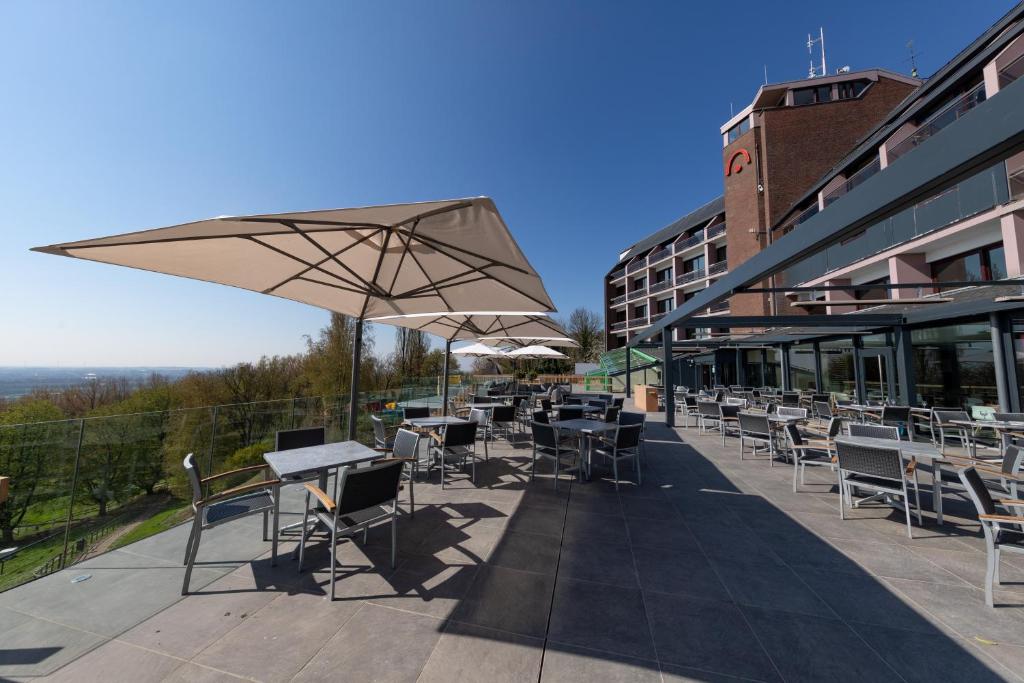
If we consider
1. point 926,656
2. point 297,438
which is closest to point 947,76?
point 926,656

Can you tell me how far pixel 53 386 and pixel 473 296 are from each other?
71.3 feet

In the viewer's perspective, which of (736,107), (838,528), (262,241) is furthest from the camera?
(736,107)

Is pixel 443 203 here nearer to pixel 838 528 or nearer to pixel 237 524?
pixel 237 524

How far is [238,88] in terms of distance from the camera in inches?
270

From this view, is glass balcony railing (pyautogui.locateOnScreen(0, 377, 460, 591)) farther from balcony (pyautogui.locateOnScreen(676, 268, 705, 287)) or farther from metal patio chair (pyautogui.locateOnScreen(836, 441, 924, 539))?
balcony (pyautogui.locateOnScreen(676, 268, 705, 287))

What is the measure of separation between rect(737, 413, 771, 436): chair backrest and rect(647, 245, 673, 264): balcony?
92.3ft

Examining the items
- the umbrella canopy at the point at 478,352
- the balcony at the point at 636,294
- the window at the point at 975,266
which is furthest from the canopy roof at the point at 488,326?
the balcony at the point at 636,294

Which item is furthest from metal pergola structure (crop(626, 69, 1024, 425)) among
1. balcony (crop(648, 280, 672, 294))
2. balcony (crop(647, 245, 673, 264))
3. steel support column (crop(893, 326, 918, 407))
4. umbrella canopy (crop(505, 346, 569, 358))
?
balcony (crop(647, 245, 673, 264))

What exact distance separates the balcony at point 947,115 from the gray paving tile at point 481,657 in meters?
13.1

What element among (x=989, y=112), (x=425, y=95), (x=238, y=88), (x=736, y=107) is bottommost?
(x=989, y=112)

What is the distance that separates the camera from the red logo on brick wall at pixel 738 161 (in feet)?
71.1

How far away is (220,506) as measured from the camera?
3.00 m

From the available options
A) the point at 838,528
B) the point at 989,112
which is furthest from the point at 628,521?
the point at 989,112

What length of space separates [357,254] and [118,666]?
3566 mm
